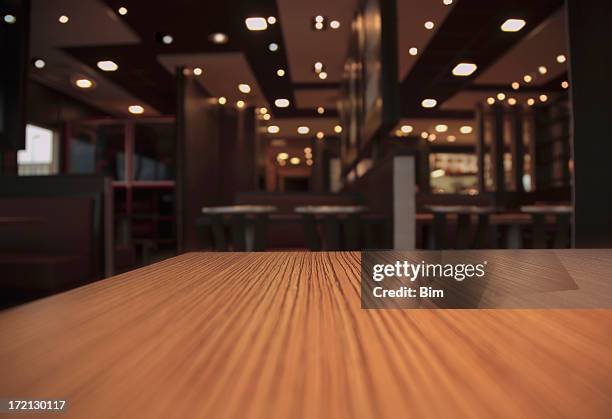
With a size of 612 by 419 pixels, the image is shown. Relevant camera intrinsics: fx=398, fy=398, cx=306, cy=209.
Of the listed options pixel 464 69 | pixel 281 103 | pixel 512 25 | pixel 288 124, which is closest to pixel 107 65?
pixel 281 103

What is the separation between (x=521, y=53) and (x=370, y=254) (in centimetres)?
720

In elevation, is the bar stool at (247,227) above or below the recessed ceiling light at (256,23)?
below

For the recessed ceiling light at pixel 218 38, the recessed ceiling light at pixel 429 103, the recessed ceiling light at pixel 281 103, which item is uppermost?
the recessed ceiling light at pixel 281 103

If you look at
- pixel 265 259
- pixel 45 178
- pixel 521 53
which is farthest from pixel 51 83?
pixel 265 259

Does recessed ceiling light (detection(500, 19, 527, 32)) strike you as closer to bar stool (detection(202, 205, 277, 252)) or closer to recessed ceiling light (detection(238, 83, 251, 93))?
bar stool (detection(202, 205, 277, 252))

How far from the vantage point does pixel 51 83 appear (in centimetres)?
830

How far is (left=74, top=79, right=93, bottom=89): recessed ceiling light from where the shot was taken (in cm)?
787

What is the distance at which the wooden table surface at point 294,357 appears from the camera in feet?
0.58

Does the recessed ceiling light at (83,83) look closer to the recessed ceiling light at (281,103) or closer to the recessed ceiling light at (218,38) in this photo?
the recessed ceiling light at (218,38)

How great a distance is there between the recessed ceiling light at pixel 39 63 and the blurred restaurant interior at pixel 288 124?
0.19 meters

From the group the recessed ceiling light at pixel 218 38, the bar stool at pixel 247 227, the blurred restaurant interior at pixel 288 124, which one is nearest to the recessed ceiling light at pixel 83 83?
the blurred restaurant interior at pixel 288 124

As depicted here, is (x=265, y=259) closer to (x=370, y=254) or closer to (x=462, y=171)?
(x=370, y=254)

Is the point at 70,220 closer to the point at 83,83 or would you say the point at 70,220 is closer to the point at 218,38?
the point at 218,38

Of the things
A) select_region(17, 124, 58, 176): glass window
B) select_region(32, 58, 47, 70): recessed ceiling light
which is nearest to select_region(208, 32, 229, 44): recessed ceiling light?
select_region(32, 58, 47, 70): recessed ceiling light
